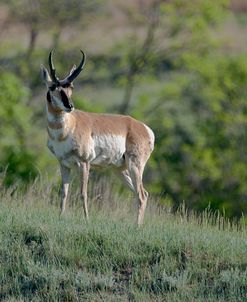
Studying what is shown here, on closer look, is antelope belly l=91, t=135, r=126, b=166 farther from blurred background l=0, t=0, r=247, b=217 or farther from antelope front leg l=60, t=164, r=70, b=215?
blurred background l=0, t=0, r=247, b=217

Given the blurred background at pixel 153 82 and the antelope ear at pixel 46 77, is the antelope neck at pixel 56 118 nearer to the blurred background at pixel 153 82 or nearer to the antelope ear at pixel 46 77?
the antelope ear at pixel 46 77

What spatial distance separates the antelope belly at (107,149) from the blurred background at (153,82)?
1505cm

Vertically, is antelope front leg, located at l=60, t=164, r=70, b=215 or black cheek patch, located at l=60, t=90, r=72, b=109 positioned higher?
black cheek patch, located at l=60, t=90, r=72, b=109

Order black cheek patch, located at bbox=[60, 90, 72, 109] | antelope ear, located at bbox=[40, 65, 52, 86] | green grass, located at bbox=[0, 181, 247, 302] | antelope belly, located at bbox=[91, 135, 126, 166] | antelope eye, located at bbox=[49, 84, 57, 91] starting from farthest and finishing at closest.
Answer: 1. antelope belly, located at bbox=[91, 135, 126, 166]
2. antelope ear, located at bbox=[40, 65, 52, 86]
3. antelope eye, located at bbox=[49, 84, 57, 91]
4. black cheek patch, located at bbox=[60, 90, 72, 109]
5. green grass, located at bbox=[0, 181, 247, 302]

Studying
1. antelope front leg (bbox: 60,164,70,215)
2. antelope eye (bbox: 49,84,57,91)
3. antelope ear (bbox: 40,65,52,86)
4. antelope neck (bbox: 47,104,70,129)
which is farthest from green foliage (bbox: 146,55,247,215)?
antelope eye (bbox: 49,84,57,91)

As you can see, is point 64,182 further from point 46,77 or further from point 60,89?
point 46,77

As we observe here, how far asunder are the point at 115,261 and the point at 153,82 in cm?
3256

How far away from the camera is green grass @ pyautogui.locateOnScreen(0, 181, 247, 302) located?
41.8 feet

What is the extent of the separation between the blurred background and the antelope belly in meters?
15.0

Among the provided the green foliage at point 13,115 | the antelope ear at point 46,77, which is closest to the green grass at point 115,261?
the antelope ear at point 46,77

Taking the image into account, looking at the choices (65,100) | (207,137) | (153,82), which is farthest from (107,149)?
(153,82)

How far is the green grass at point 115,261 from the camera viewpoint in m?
12.7

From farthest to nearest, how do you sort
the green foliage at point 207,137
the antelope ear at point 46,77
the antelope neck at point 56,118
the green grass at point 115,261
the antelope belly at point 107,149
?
the green foliage at point 207,137 < the antelope belly at point 107,149 < the antelope neck at point 56,118 < the antelope ear at point 46,77 < the green grass at point 115,261

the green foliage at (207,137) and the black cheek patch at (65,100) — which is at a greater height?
the black cheek patch at (65,100)
